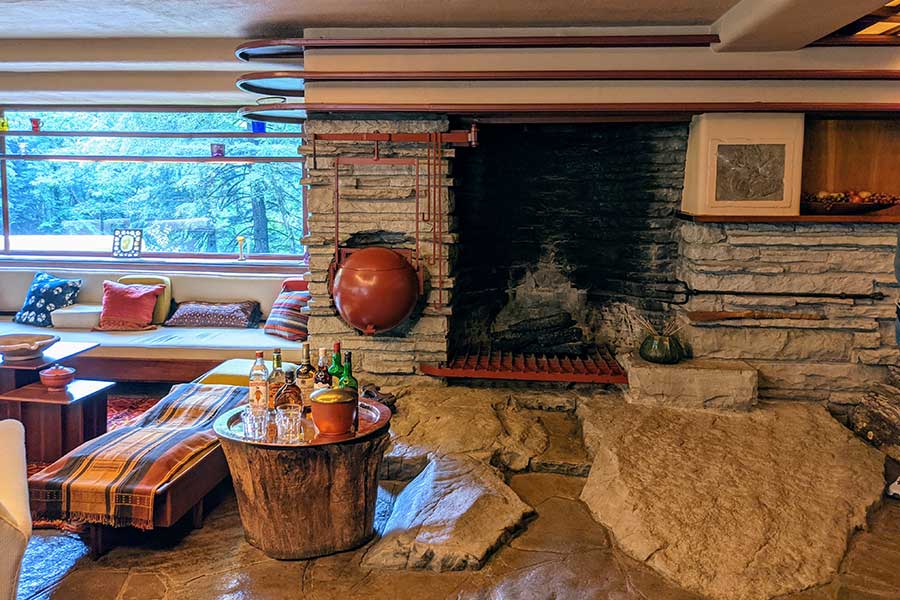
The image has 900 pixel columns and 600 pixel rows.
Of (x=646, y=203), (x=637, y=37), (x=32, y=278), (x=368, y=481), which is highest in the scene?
(x=637, y=37)

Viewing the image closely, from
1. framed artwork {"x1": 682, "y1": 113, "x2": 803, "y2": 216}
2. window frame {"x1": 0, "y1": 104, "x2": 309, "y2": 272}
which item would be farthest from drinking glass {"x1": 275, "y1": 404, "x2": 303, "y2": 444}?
window frame {"x1": 0, "y1": 104, "x2": 309, "y2": 272}

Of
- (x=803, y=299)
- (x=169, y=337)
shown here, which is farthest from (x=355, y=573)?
(x=169, y=337)

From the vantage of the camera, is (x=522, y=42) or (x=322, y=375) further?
(x=522, y=42)

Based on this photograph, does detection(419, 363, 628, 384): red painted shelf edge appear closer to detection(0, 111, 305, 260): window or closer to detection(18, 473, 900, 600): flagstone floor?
detection(18, 473, 900, 600): flagstone floor

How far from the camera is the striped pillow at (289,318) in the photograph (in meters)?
5.46

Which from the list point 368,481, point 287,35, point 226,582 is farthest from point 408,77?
point 226,582

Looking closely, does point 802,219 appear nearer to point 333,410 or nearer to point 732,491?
point 732,491

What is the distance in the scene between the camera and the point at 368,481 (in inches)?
119

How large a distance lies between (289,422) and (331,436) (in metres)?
0.18

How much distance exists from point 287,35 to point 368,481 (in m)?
2.77

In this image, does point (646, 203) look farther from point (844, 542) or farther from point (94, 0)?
point (94, 0)

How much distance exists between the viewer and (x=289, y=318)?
18.1ft

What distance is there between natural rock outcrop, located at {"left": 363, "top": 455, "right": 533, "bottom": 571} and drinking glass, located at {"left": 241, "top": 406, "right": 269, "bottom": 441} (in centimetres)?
64

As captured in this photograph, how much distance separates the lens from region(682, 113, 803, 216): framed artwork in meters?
4.10
